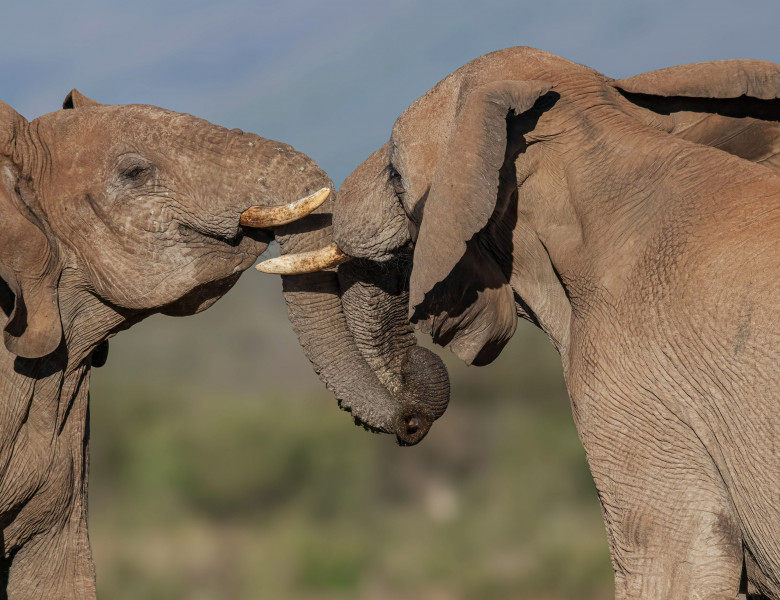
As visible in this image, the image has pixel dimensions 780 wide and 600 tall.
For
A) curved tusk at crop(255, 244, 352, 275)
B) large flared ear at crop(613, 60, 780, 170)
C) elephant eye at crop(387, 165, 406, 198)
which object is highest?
large flared ear at crop(613, 60, 780, 170)

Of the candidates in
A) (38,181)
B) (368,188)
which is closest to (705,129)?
(368,188)

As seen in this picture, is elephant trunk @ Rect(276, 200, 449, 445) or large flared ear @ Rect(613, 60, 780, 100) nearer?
large flared ear @ Rect(613, 60, 780, 100)

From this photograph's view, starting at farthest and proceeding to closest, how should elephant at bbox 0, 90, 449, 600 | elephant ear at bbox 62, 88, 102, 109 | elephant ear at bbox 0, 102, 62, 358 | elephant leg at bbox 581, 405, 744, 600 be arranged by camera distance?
elephant ear at bbox 62, 88, 102, 109
elephant at bbox 0, 90, 449, 600
elephant ear at bbox 0, 102, 62, 358
elephant leg at bbox 581, 405, 744, 600

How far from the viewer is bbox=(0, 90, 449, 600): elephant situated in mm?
3457

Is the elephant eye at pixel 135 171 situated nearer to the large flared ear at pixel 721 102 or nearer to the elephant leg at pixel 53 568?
the elephant leg at pixel 53 568

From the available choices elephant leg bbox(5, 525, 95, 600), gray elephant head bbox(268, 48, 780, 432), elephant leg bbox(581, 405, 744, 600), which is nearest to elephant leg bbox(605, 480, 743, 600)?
elephant leg bbox(581, 405, 744, 600)

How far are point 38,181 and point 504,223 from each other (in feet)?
4.70

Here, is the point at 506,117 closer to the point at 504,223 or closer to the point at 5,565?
the point at 504,223

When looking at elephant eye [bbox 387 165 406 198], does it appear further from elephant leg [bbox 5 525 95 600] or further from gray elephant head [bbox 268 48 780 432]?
elephant leg [bbox 5 525 95 600]

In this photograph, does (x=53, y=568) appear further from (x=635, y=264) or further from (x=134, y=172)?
(x=635, y=264)

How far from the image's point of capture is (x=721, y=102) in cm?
316

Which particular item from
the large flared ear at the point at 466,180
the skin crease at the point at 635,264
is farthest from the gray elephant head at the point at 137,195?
the large flared ear at the point at 466,180

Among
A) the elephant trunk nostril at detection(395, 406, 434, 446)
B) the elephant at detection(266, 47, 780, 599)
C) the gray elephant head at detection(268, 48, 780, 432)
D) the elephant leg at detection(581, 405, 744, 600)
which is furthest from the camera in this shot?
the elephant trunk nostril at detection(395, 406, 434, 446)

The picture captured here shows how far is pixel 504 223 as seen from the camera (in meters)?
3.06
